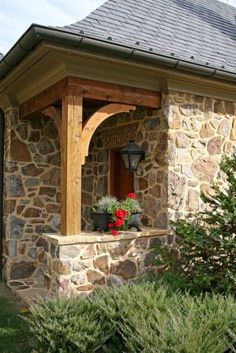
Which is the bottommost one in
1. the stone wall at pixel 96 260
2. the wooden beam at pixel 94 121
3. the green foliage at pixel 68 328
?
the green foliage at pixel 68 328

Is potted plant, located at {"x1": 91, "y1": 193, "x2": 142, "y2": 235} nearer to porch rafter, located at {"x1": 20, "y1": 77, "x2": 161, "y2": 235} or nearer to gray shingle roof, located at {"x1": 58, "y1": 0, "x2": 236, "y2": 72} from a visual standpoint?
porch rafter, located at {"x1": 20, "y1": 77, "x2": 161, "y2": 235}

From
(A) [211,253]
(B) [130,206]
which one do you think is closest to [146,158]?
(B) [130,206]

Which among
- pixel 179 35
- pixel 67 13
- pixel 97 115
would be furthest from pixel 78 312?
pixel 67 13

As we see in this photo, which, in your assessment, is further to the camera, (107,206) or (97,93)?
(107,206)

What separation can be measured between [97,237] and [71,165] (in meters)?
0.93

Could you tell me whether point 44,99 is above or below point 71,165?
above

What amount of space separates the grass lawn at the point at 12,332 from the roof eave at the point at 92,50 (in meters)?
3.00

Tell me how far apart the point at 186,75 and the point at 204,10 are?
327 cm

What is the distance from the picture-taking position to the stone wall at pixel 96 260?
13.8 feet

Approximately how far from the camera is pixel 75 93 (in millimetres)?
4430

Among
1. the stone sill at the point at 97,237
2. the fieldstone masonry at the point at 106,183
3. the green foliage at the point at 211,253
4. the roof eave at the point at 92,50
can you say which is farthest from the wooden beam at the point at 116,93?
the stone sill at the point at 97,237

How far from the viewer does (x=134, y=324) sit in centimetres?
301

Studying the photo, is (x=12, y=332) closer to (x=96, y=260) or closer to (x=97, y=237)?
(x=96, y=260)

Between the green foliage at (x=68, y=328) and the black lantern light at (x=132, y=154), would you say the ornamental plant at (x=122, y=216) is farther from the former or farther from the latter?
the green foliage at (x=68, y=328)
